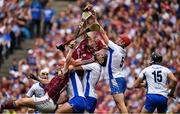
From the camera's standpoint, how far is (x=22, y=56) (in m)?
33.5

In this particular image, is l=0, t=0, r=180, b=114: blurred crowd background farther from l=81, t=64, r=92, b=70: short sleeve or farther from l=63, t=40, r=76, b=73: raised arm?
l=63, t=40, r=76, b=73: raised arm

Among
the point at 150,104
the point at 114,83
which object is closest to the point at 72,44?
the point at 114,83

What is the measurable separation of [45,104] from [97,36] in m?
10.0

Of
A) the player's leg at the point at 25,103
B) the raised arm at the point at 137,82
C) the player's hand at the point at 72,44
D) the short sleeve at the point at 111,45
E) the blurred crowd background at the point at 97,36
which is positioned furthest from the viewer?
the blurred crowd background at the point at 97,36

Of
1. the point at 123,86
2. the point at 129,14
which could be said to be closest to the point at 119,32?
the point at 129,14

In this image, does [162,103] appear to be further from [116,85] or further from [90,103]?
[90,103]

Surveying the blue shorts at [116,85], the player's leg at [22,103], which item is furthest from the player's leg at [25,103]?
the blue shorts at [116,85]

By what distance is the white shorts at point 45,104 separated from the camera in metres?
19.0

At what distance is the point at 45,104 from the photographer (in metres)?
19.1

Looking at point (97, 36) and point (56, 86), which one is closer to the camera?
point (56, 86)

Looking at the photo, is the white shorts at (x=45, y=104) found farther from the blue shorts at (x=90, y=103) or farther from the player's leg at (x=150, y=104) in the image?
the player's leg at (x=150, y=104)

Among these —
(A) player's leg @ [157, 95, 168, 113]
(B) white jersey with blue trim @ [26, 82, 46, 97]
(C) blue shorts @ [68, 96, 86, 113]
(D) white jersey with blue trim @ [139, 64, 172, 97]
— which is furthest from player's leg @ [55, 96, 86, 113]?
(A) player's leg @ [157, 95, 168, 113]

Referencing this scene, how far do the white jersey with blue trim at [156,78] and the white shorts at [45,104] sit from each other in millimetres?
2200

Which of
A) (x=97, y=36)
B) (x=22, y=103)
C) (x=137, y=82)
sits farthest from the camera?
(x=97, y=36)
